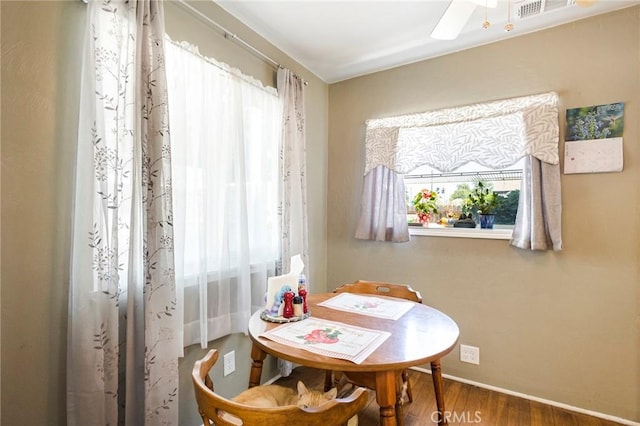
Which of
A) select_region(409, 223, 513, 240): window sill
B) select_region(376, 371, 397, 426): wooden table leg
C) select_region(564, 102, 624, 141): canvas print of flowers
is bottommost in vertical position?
select_region(376, 371, 397, 426): wooden table leg

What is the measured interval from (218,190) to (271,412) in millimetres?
1285

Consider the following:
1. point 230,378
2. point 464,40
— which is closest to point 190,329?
point 230,378

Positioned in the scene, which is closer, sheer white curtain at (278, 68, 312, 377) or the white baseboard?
the white baseboard

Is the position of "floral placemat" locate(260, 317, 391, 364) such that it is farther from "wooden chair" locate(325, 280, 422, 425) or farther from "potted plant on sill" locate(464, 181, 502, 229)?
"potted plant on sill" locate(464, 181, 502, 229)

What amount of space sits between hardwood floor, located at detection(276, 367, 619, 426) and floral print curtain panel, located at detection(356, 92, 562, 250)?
3.42 ft

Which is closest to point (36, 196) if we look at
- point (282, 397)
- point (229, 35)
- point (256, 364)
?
point (256, 364)

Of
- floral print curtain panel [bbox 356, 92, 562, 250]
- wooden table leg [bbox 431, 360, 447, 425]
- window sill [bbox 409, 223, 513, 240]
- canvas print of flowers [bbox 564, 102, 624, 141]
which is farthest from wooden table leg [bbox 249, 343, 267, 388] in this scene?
canvas print of flowers [bbox 564, 102, 624, 141]

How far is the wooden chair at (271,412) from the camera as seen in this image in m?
0.73

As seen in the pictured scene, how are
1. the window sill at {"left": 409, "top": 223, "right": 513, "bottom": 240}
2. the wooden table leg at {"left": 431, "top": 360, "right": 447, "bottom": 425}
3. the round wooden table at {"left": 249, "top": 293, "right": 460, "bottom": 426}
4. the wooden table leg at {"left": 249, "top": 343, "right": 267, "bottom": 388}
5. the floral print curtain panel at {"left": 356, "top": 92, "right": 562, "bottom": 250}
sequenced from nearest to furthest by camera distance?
the round wooden table at {"left": 249, "top": 293, "right": 460, "bottom": 426} → the wooden table leg at {"left": 249, "top": 343, "right": 267, "bottom": 388} → the wooden table leg at {"left": 431, "top": 360, "right": 447, "bottom": 425} → the floral print curtain panel at {"left": 356, "top": 92, "right": 562, "bottom": 250} → the window sill at {"left": 409, "top": 223, "right": 513, "bottom": 240}

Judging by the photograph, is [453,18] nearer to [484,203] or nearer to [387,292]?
[484,203]

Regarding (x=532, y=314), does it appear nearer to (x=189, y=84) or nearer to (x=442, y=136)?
(x=442, y=136)

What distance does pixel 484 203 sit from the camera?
228cm

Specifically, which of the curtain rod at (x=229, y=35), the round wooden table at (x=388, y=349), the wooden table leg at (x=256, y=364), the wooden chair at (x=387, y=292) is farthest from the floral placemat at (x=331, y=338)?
the curtain rod at (x=229, y=35)

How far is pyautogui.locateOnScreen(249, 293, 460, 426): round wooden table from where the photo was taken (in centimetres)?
102
